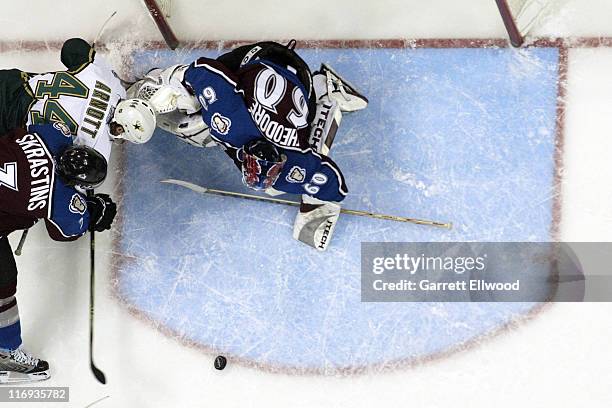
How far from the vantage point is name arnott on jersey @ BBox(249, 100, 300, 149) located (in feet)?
8.27

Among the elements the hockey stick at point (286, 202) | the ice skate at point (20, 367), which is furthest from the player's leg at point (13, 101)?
the ice skate at point (20, 367)

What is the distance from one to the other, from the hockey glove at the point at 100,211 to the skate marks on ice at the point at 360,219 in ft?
1.03

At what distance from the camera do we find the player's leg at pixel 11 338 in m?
2.96

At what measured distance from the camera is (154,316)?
329 centimetres

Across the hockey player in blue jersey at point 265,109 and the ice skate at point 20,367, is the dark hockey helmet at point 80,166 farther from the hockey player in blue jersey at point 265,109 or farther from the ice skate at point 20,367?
the ice skate at point 20,367

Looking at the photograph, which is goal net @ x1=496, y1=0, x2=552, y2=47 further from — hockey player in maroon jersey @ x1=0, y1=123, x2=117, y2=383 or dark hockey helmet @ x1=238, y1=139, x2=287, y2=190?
hockey player in maroon jersey @ x1=0, y1=123, x2=117, y2=383

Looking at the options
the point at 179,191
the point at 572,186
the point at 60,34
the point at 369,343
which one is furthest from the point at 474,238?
the point at 60,34

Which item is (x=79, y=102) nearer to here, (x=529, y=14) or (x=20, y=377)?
(x=20, y=377)

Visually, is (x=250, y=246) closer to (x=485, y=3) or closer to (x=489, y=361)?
(x=489, y=361)

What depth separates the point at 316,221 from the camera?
314 cm

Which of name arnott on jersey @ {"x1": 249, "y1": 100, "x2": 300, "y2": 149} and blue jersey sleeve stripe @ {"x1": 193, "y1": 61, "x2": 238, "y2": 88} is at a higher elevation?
blue jersey sleeve stripe @ {"x1": 193, "y1": 61, "x2": 238, "y2": 88}

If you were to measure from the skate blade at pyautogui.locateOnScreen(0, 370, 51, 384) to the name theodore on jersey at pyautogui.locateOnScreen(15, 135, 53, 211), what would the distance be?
1153 mm

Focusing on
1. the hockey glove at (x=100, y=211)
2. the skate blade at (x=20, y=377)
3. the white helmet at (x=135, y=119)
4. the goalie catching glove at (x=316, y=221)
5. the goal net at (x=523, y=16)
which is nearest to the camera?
the white helmet at (x=135, y=119)
